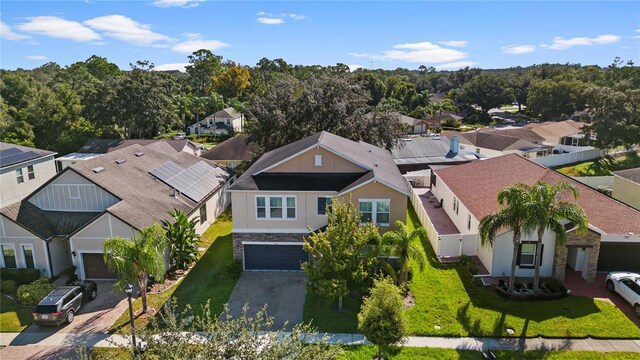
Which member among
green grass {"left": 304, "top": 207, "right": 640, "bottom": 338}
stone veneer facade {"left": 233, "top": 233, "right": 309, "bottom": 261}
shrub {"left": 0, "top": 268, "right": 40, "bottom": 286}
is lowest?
green grass {"left": 304, "top": 207, "right": 640, "bottom": 338}

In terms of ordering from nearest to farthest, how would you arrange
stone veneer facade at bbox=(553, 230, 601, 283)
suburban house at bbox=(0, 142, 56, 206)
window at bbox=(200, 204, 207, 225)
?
stone veneer facade at bbox=(553, 230, 601, 283) < window at bbox=(200, 204, 207, 225) < suburban house at bbox=(0, 142, 56, 206)

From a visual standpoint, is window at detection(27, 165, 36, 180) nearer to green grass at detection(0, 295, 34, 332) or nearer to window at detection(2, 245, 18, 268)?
window at detection(2, 245, 18, 268)

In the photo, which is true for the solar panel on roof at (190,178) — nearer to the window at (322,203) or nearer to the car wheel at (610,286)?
the window at (322,203)

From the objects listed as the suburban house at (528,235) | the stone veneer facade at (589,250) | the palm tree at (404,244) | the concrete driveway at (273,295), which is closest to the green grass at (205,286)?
the concrete driveway at (273,295)

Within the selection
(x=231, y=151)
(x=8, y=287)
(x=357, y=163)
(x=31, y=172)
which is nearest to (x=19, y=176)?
(x=31, y=172)

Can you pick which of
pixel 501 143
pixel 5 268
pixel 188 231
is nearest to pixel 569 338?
pixel 188 231

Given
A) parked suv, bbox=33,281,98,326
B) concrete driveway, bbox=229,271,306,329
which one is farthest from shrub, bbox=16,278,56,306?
concrete driveway, bbox=229,271,306,329

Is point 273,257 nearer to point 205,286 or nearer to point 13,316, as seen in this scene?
point 205,286
